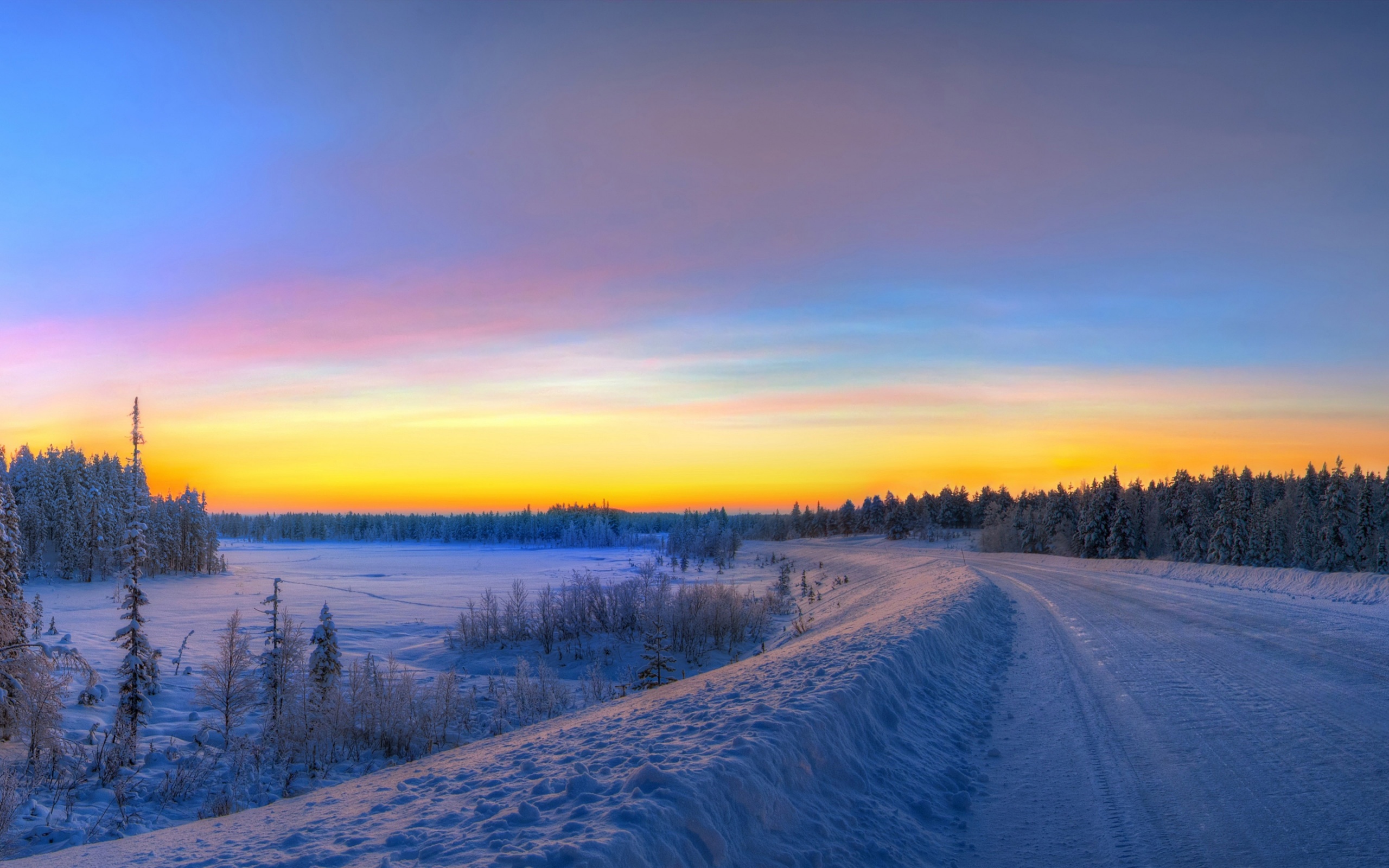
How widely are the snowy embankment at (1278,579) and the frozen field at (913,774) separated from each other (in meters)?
9.41

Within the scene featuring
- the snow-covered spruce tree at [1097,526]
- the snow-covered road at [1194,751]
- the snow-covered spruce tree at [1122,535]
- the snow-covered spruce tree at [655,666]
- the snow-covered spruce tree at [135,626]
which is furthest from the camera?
the snow-covered spruce tree at [1097,526]

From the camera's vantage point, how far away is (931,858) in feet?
19.5

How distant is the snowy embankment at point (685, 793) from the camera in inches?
209

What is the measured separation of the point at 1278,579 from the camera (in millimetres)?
26438

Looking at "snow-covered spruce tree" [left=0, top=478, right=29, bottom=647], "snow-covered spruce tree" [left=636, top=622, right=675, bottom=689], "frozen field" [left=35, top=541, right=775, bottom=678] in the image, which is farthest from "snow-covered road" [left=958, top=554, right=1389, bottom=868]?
"frozen field" [left=35, top=541, right=775, bottom=678]

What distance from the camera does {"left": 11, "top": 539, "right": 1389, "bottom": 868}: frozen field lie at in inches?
218

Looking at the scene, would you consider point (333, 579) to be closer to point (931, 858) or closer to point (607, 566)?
point (607, 566)

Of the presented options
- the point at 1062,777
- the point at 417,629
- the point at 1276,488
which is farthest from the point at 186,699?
the point at 1276,488

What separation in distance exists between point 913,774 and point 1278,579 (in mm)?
27208

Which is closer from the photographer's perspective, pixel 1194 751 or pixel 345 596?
pixel 1194 751

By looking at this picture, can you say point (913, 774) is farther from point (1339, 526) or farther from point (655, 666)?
point (1339, 526)

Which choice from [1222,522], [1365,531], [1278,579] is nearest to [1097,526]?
[1222,522]

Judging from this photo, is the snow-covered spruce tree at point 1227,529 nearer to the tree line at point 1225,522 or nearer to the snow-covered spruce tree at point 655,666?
the tree line at point 1225,522

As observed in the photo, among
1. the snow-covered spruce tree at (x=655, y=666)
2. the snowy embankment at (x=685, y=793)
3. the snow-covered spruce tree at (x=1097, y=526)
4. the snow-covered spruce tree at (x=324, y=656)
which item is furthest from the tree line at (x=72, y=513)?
the snow-covered spruce tree at (x=1097, y=526)
